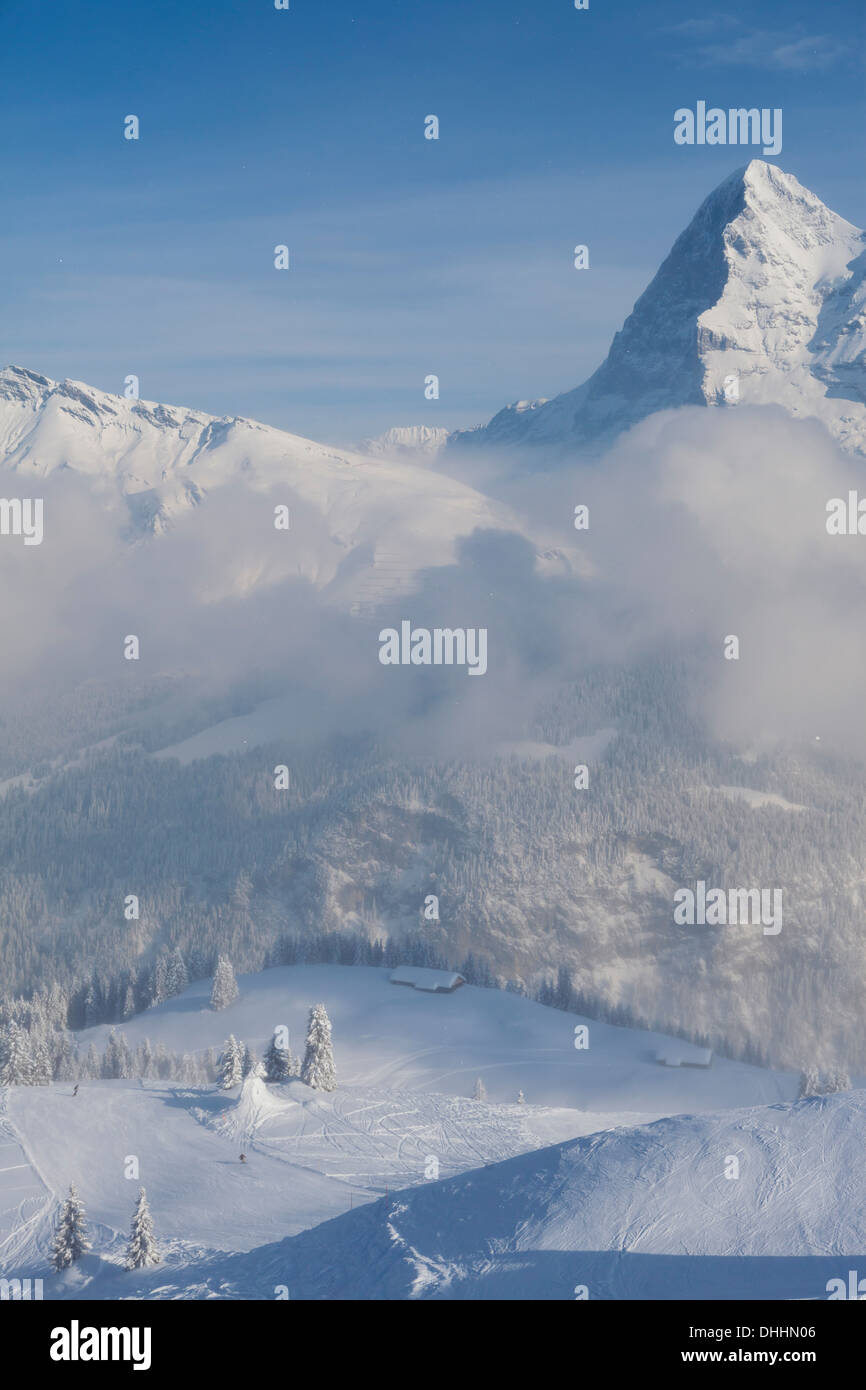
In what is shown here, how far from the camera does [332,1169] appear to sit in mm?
69000

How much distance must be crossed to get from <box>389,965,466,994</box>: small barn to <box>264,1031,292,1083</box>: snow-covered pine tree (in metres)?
55.9

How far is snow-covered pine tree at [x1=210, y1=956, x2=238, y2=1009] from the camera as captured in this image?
443 ft

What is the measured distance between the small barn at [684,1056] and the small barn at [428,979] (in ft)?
87.7

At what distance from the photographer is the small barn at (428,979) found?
143 metres

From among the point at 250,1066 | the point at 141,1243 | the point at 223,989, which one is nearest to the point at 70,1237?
the point at 141,1243

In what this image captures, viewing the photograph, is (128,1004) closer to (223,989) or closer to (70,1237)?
(223,989)

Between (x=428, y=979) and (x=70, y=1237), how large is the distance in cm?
9431

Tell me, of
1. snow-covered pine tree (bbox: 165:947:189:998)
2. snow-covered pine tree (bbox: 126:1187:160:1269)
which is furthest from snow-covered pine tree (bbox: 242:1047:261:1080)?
snow-covered pine tree (bbox: 165:947:189:998)

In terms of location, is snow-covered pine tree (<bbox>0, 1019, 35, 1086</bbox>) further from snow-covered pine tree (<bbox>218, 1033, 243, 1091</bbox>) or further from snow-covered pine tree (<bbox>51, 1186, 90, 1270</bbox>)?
snow-covered pine tree (<bbox>51, 1186, 90, 1270</bbox>)

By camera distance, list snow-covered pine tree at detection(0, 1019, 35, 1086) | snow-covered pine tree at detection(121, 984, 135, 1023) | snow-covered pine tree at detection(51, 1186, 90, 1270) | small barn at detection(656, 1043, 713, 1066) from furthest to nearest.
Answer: snow-covered pine tree at detection(121, 984, 135, 1023) → small barn at detection(656, 1043, 713, 1066) → snow-covered pine tree at detection(0, 1019, 35, 1086) → snow-covered pine tree at detection(51, 1186, 90, 1270)

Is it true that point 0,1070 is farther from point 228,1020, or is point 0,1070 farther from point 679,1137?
point 679,1137

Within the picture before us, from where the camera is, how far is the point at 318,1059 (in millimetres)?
86938
